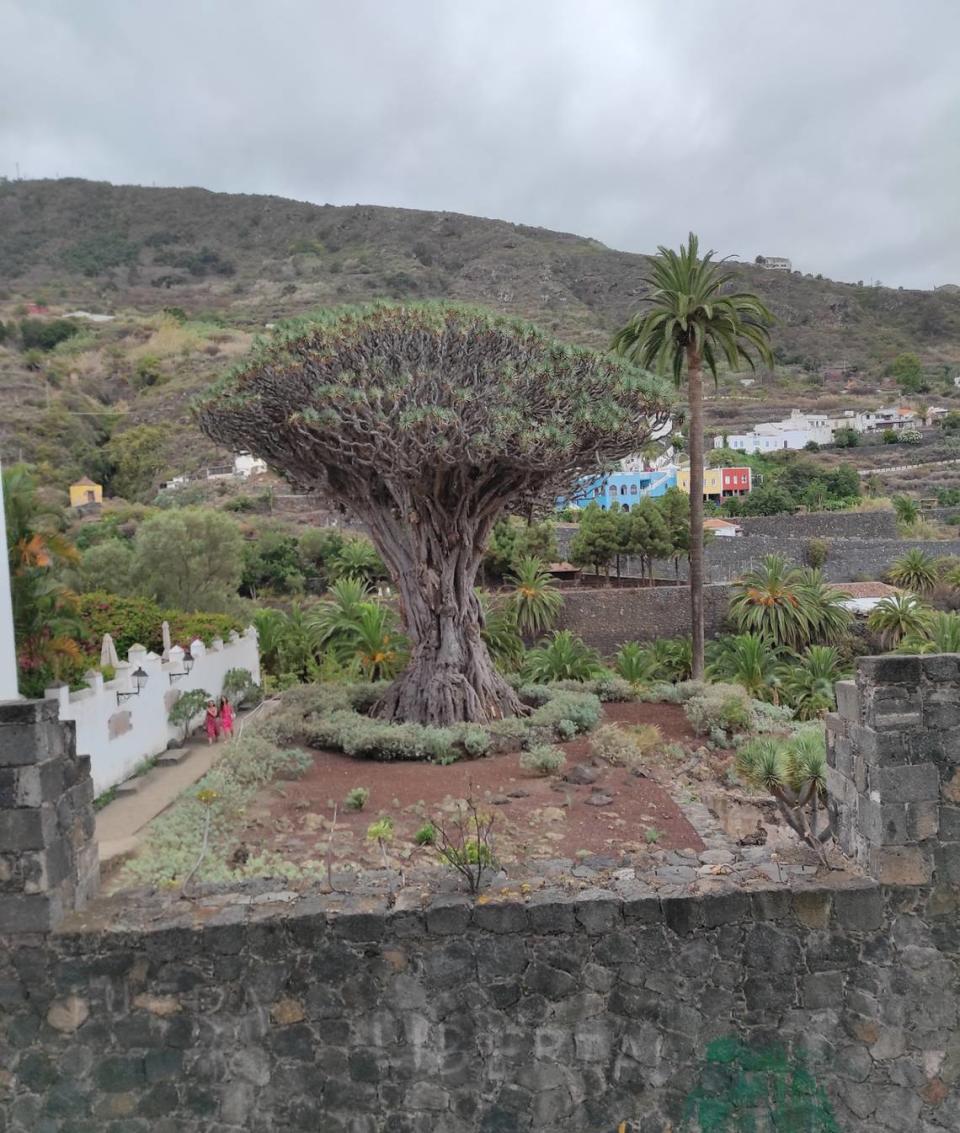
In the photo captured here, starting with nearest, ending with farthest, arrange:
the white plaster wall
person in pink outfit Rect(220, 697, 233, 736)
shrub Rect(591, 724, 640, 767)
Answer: the white plaster wall, shrub Rect(591, 724, 640, 767), person in pink outfit Rect(220, 697, 233, 736)

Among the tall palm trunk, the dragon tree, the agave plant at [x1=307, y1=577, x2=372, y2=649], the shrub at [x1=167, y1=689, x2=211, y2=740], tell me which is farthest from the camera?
the agave plant at [x1=307, y1=577, x2=372, y2=649]

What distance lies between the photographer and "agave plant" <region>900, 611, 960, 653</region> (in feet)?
58.5

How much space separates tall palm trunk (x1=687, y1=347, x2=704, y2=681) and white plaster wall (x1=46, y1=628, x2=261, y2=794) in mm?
9535

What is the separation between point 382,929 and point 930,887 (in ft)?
8.14

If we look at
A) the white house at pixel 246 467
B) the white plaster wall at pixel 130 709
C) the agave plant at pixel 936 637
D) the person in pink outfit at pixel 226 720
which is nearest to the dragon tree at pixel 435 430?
the person in pink outfit at pixel 226 720

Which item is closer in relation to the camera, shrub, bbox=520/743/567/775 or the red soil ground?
the red soil ground

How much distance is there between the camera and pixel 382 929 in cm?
383

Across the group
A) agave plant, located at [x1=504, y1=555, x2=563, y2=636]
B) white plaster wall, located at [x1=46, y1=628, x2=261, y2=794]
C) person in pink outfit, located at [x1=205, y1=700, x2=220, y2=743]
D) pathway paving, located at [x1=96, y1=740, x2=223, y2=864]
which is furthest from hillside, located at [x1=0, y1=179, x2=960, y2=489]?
pathway paving, located at [x1=96, y1=740, x2=223, y2=864]

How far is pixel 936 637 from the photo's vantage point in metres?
18.8

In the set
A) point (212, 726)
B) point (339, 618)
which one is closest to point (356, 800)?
point (212, 726)

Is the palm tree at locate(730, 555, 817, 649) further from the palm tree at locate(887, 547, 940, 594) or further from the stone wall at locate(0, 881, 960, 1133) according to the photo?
the stone wall at locate(0, 881, 960, 1133)

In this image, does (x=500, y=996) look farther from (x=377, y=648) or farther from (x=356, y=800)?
(x=377, y=648)

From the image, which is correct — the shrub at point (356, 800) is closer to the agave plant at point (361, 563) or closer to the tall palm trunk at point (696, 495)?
the tall palm trunk at point (696, 495)

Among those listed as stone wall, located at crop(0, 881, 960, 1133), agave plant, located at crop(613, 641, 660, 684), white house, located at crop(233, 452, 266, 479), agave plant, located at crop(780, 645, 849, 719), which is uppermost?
white house, located at crop(233, 452, 266, 479)
